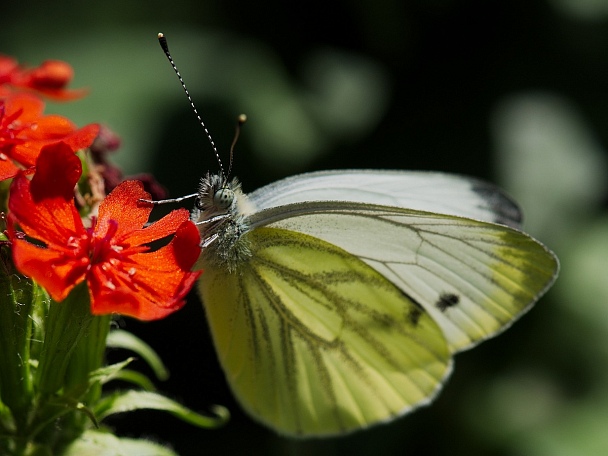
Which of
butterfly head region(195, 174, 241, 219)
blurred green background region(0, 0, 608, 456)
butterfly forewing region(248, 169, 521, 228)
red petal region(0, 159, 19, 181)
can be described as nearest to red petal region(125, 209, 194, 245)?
red petal region(0, 159, 19, 181)

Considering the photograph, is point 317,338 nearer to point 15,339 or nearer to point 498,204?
point 498,204

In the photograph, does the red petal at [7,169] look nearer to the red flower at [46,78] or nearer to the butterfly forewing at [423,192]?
the red flower at [46,78]

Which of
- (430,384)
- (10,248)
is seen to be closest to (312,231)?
(430,384)

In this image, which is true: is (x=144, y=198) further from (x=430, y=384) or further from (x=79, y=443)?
(x=430, y=384)

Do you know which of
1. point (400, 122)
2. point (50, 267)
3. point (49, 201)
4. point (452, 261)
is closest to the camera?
point (50, 267)

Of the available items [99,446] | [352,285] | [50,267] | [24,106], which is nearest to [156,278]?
[50,267]

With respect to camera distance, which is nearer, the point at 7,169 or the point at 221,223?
the point at 7,169

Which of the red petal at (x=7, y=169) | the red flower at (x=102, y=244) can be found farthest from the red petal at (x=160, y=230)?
the red petal at (x=7, y=169)
